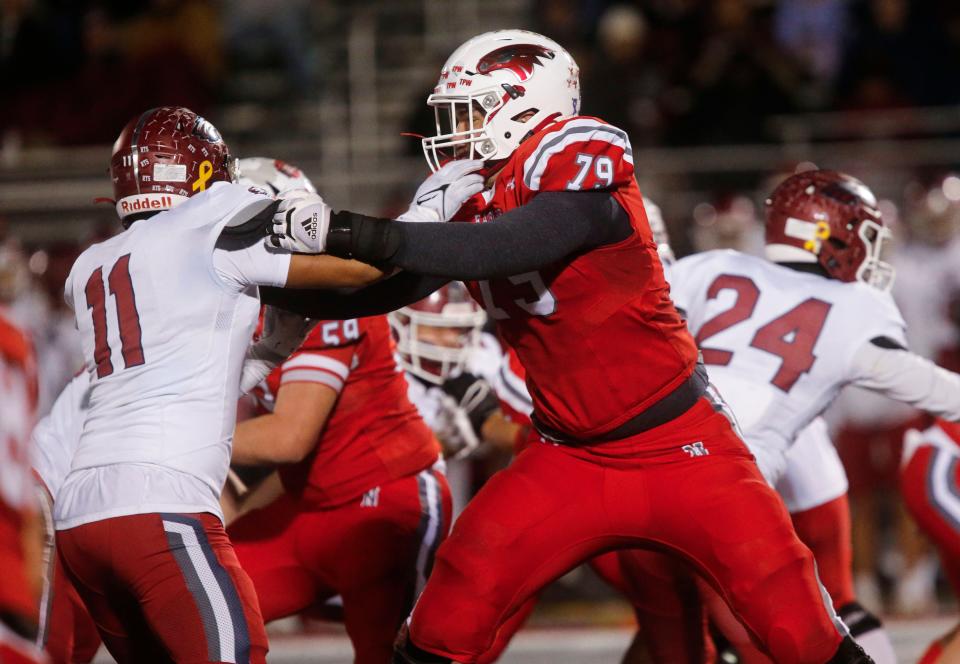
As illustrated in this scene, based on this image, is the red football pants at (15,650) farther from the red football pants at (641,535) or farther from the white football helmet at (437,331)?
the white football helmet at (437,331)

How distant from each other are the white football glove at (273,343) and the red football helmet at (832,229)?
5.33 ft

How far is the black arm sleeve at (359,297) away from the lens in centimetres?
354

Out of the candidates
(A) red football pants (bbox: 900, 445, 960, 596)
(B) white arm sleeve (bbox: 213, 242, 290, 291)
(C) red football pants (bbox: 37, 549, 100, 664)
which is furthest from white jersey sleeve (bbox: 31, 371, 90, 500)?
(A) red football pants (bbox: 900, 445, 960, 596)

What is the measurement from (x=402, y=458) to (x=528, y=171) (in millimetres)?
1372

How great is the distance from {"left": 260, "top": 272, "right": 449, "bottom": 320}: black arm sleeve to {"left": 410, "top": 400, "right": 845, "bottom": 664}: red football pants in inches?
20.3

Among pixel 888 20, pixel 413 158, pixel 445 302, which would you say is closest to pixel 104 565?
pixel 445 302

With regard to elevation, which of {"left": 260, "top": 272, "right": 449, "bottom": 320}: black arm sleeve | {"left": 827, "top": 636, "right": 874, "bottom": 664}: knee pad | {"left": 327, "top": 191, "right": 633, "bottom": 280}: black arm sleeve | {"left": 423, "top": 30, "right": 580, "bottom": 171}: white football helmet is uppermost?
{"left": 423, "top": 30, "right": 580, "bottom": 171}: white football helmet

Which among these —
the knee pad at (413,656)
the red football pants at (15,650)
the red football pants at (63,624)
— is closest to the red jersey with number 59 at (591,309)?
the knee pad at (413,656)

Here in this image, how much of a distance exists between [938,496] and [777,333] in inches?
30.7

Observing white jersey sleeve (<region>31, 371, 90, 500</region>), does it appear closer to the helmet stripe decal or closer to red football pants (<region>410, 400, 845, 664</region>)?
the helmet stripe decal

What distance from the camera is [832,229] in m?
4.49

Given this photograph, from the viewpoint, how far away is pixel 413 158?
928 cm

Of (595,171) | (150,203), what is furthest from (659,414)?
(150,203)

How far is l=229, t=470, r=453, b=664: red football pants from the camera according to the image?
4.29 m
